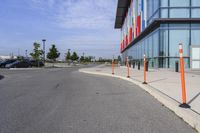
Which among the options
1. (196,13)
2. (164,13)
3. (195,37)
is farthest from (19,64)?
(196,13)

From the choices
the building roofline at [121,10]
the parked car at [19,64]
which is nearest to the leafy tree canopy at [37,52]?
the parked car at [19,64]

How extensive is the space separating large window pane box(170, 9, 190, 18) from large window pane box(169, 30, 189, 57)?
1508 millimetres

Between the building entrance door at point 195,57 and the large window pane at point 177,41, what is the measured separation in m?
0.57

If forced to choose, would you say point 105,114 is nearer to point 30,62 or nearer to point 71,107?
point 71,107

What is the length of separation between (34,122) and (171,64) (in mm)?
22397

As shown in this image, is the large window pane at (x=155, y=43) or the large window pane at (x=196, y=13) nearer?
the large window pane at (x=196, y=13)

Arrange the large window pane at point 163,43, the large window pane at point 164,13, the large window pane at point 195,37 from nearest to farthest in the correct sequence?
the large window pane at point 163,43 < the large window pane at point 164,13 < the large window pane at point 195,37

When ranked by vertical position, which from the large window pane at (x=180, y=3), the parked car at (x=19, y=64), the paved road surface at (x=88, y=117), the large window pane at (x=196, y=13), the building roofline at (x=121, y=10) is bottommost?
the paved road surface at (x=88, y=117)

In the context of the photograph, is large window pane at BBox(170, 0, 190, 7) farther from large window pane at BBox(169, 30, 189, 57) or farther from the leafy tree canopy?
the leafy tree canopy

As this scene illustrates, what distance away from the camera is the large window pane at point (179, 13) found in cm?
2659

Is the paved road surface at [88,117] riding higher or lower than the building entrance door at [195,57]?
lower

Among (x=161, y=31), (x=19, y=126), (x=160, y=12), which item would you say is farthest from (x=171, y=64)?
(x=19, y=126)

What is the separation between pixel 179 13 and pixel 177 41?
2.85 meters

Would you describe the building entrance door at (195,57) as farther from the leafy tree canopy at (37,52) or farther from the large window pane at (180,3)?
the leafy tree canopy at (37,52)
